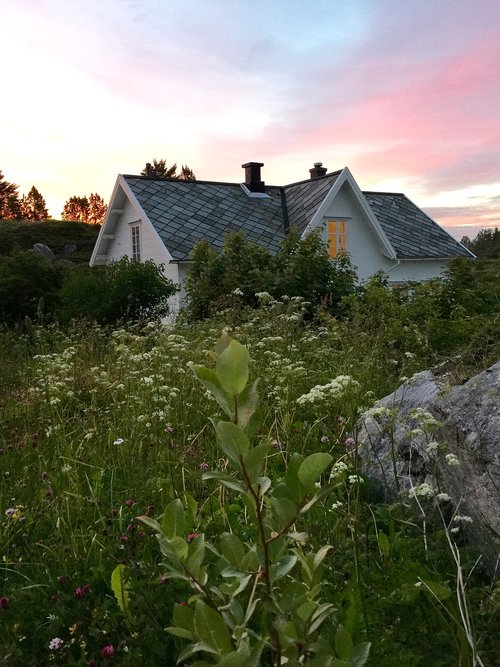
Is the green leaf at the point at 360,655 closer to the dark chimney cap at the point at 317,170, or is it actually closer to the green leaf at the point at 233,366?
the green leaf at the point at 233,366

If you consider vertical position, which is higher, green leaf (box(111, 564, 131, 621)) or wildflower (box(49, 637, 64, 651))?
green leaf (box(111, 564, 131, 621))

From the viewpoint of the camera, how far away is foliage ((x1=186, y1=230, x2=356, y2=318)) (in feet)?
40.4

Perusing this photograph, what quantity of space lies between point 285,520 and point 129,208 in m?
21.9

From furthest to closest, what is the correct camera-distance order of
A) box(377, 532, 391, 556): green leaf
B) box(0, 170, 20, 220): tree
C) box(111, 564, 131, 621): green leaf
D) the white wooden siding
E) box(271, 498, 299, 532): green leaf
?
box(0, 170, 20, 220): tree < the white wooden siding < box(377, 532, 391, 556): green leaf < box(111, 564, 131, 621): green leaf < box(271, 498, 299, 532): green leaf

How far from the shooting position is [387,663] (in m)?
1.74

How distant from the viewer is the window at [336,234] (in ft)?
71.9

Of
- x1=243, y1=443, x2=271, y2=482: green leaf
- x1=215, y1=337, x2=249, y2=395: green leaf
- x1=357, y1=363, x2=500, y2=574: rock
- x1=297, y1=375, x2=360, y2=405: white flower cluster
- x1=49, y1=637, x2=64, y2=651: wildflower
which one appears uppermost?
x1=215, y1=337, x2=249, y2=395: green leaf

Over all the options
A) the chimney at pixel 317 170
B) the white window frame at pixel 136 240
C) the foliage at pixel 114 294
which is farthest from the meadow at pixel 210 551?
the chimney at pixel 317 170

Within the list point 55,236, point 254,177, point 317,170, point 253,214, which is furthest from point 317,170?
point 55,236

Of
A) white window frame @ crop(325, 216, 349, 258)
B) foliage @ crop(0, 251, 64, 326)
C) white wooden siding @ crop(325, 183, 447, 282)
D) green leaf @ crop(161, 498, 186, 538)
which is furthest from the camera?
white wooden siding @ crop(325, 183, 447, 282)

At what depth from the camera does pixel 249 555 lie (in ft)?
3.76

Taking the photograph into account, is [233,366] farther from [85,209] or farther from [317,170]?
[85,209]

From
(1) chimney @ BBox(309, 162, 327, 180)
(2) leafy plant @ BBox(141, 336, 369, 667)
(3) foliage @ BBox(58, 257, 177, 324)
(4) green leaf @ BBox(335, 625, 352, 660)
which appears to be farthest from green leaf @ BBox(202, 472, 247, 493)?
(1) chimney @ BBox(309, 162, 327, 180)

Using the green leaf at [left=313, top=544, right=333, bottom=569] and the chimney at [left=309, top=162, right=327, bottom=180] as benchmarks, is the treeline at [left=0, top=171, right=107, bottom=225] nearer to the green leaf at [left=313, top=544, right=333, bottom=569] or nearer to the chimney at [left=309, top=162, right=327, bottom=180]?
the chimney at [left=309, top=162, right=327, bottom=180]
